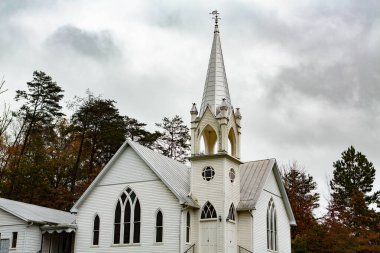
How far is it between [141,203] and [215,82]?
9.15 meters

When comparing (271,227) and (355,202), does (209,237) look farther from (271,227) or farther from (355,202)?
(355,202)

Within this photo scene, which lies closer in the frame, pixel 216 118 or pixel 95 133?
pixel 216 118

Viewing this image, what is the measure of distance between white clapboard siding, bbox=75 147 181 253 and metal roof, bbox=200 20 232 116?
555cm

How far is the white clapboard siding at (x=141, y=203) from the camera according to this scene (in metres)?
30.9

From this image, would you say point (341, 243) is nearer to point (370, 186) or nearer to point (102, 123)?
point (370, 186)

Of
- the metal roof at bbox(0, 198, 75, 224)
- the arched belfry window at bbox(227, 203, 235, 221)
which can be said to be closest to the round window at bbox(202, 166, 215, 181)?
the arched belfry window at bbox(227, 203, 235, 221)

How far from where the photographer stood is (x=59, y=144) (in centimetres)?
6425

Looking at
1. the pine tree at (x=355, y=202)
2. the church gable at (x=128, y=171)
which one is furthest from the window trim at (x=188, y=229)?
the pine tree at (x=355, y=202)

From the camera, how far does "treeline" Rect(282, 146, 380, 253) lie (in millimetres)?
40500

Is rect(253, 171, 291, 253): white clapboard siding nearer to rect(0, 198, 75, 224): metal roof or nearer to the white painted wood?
the white painted wood

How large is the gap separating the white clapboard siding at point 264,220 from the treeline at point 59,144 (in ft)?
83.0

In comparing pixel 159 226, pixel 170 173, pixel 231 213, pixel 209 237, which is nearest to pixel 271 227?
pixel 231 213

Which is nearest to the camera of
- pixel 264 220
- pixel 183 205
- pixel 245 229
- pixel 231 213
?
pixel 183 205

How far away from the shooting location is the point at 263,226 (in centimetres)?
3434
